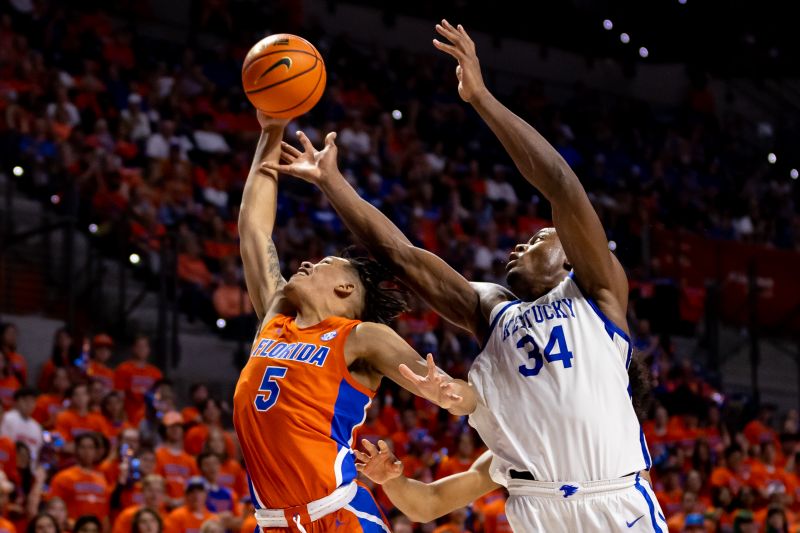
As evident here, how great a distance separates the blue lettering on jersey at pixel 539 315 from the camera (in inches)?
183

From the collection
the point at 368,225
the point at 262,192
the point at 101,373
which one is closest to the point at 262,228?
the point at 262,192

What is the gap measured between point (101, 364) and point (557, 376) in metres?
7.02

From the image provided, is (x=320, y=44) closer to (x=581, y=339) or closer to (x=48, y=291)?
(x=48, y=291)

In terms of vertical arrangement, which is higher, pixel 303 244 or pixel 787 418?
pixel 303 244

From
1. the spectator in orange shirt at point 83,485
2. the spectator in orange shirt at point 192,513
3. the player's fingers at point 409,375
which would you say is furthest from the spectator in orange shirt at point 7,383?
the player's fingers at point 409,375

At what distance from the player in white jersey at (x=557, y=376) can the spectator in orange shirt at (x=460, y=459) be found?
5.80m

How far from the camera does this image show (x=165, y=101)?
15.0 meters

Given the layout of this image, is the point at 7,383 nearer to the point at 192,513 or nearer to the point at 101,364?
the point at 101,364

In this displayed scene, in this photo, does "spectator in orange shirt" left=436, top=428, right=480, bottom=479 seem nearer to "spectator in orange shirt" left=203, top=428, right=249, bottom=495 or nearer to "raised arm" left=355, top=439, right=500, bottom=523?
"spectator in orange shirt" left=203, top=428, right=249, bottom=495

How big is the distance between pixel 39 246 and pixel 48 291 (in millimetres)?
457

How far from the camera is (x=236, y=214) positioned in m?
13.6

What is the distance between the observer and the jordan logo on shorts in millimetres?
4496

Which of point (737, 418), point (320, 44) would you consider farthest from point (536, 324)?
point (320, 44)

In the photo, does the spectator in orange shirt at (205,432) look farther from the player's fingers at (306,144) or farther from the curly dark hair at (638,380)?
the curly dark hair at (638,380)
